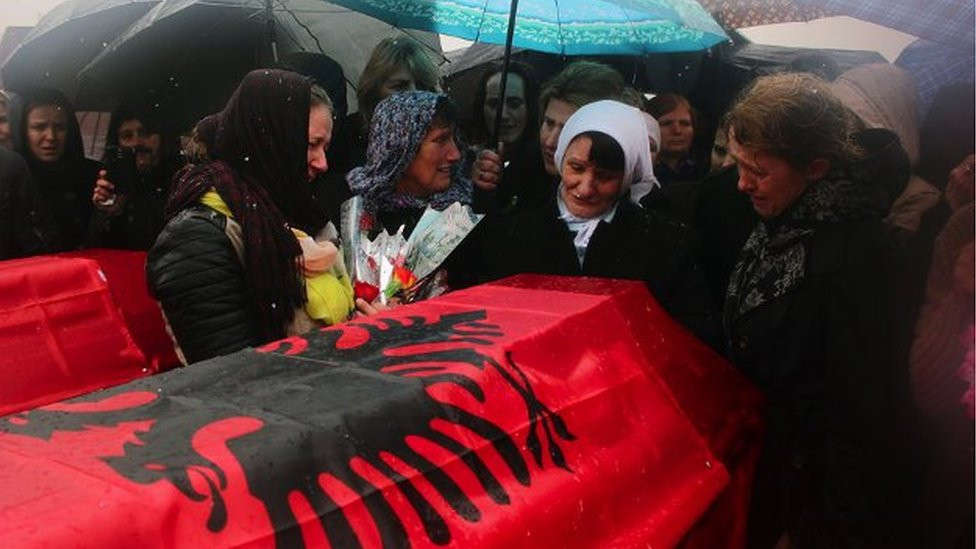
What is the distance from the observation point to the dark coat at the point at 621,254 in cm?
262

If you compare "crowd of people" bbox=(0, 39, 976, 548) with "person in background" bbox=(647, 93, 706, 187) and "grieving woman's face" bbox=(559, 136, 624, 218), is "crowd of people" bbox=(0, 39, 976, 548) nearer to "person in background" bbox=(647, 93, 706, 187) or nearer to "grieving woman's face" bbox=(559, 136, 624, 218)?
"grieving woman's face" bbox=(559, 136, 624, 218)

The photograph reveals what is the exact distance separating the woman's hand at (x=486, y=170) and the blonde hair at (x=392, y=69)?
683mm

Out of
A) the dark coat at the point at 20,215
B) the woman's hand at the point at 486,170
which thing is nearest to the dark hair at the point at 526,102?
the woman's hand at the point at 486,170

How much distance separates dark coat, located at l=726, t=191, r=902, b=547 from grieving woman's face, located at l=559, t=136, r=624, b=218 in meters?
0.64

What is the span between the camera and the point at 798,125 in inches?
92.7

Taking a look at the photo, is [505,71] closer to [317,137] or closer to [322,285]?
[317,137]

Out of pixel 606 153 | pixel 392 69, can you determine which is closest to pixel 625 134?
pixel 606 153

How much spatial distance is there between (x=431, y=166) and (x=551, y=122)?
0.80m

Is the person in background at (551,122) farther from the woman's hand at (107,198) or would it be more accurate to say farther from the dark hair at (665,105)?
the woman's hand at (107,198)

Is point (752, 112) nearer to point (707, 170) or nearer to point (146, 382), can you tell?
point (146, 382)

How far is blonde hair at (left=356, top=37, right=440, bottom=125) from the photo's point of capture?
3.96 metres

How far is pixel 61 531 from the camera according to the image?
1.14 metres

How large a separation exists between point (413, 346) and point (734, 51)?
4.45 m

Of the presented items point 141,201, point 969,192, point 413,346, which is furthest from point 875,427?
point 141,201
